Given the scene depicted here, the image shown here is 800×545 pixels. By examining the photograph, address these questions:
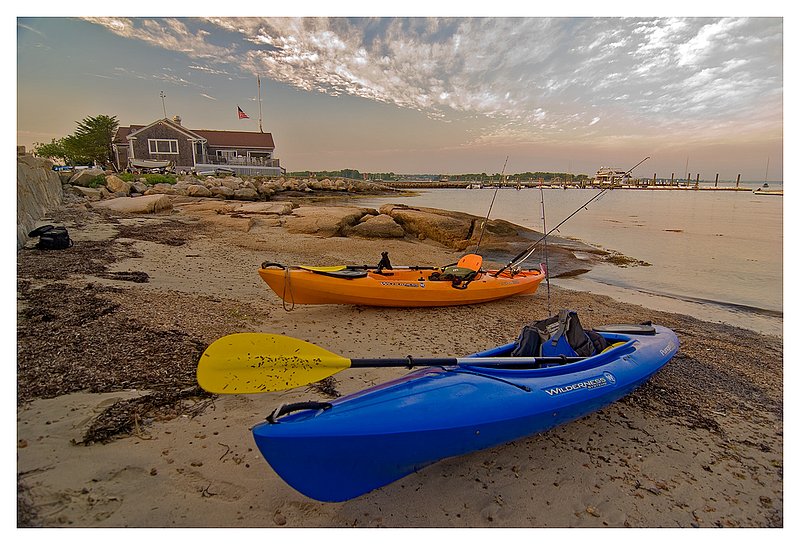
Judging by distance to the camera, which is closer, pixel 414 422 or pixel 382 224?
pixel 414 422

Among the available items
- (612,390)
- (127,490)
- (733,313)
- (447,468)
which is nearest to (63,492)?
(127,490)

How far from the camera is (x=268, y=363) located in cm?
281

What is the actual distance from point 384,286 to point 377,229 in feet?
27.0

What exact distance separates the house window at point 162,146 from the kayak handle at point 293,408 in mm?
41505

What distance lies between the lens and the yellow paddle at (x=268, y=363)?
2.67 meters

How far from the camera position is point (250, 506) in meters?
2.26

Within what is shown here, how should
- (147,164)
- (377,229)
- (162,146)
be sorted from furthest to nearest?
1. (162,146)
2. (147,164)
3. (377,229)

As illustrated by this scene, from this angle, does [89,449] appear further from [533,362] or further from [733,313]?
[733,313]

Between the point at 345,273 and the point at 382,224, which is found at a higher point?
the point at 382,224

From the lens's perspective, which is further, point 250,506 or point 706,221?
point 706,221

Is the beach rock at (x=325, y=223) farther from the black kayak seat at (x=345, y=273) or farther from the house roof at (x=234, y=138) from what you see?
the house roof at (x=234, y=138)

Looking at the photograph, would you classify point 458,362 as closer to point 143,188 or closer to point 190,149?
point 143,188

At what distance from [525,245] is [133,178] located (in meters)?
24.8

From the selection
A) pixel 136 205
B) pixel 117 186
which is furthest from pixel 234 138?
pixel 136 205
